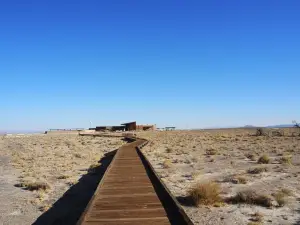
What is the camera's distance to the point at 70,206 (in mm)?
11586

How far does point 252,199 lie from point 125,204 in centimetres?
405

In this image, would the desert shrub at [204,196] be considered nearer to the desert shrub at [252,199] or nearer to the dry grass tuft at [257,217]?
the desert shrub at [252,199]

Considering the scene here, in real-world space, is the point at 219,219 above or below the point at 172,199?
below

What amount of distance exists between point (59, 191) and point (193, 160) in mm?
11067

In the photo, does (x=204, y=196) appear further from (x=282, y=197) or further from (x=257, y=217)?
(x=282, y=197)

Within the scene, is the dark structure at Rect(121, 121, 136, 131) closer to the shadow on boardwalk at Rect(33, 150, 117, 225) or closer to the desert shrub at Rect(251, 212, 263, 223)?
the shadow on boardwalk at Rect(33, 150, 117, 225)

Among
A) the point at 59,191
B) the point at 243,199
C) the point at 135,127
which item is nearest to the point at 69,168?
the point at 59,191

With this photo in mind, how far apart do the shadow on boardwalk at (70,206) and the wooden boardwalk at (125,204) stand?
92cm

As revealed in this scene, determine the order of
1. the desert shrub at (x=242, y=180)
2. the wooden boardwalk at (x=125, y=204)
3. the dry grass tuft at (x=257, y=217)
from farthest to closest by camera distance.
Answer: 1. the desert shrub at (x=242, y=180)
2. the dry grass tuft at (x=257, y=217)
3. the wooden boardwalk at (x=125, y=204)

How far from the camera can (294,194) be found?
12125mm

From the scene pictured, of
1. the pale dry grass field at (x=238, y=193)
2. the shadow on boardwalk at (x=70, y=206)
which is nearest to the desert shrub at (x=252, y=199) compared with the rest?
the pale dry grass field at (x=238, y=193)

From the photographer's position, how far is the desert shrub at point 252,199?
420 inches

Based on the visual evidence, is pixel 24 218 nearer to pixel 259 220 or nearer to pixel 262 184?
pixel 259 220

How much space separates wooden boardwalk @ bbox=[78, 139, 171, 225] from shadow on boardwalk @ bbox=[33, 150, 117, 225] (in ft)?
3.01
